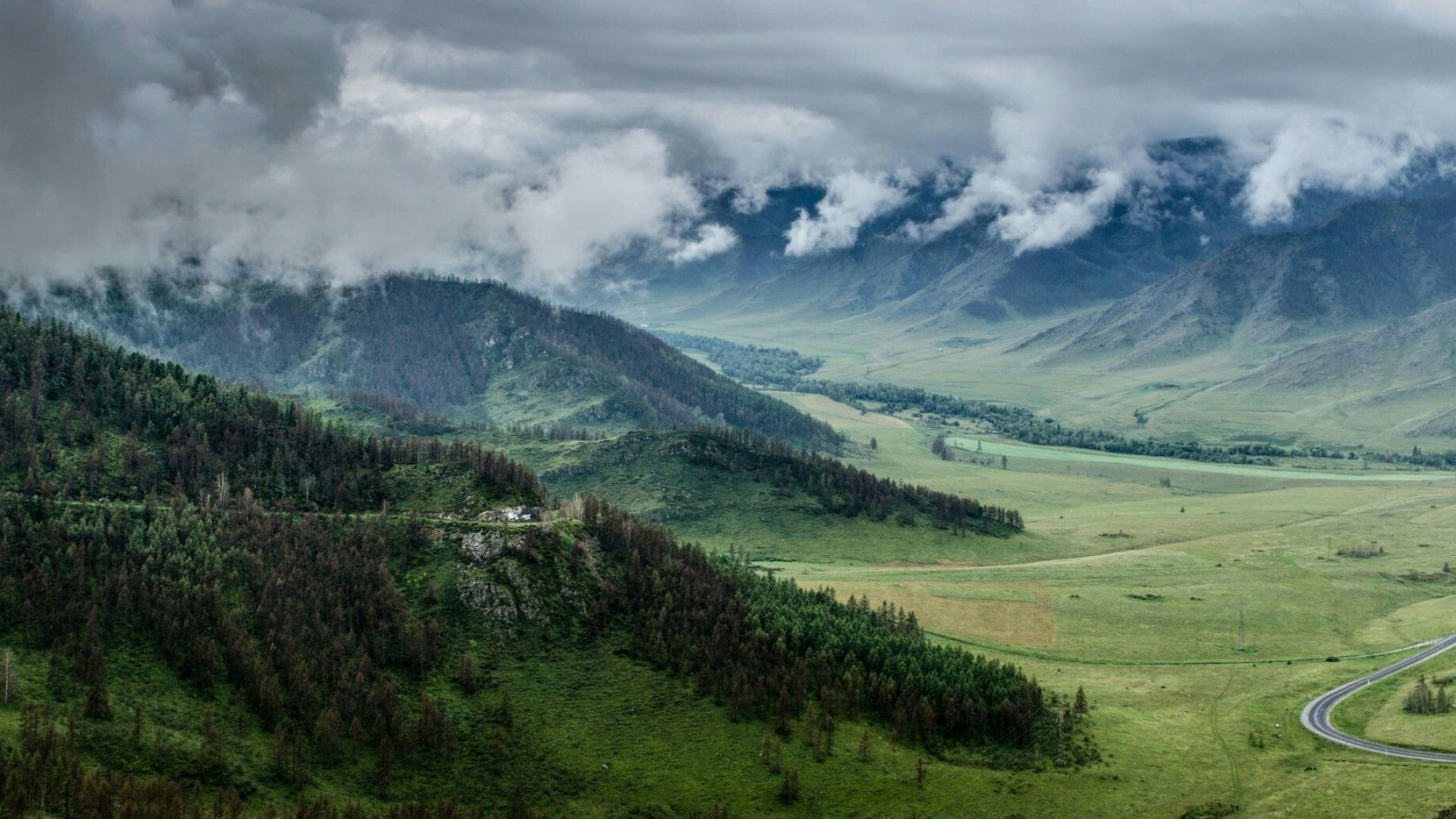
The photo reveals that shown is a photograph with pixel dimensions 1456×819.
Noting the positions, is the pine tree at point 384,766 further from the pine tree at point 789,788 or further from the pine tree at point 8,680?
the pine tree at point 789,788

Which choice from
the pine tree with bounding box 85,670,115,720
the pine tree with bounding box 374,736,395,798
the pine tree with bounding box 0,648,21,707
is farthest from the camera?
the pine tree with bounding box 374,736,395,798

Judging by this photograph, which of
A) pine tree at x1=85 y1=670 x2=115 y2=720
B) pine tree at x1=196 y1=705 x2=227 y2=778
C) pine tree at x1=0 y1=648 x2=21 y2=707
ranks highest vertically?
pine tree at x1=0 y1=648 x2=21 y2=707

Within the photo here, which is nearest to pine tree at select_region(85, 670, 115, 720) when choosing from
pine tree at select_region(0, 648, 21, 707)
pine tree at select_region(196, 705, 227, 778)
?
pine tree at select_region(0, 648, 21, 707)

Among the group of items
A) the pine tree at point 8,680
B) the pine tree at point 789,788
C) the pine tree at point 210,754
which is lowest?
the pine tree at point 789,788

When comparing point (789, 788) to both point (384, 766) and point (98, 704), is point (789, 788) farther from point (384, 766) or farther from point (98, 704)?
point (98, 704)

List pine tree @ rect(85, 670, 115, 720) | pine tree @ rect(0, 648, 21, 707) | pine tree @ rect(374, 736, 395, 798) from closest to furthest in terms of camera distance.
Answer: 1. pine tree @ rect(0, 648, 21, 707)
2. pine tree @ rect(85, 670, 115, 720)
3. pine tree @ rect(374, 736, 395, 798)

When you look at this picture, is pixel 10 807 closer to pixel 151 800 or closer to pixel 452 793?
pixel 151 800

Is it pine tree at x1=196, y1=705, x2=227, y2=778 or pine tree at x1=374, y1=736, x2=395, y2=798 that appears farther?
pine tree at x1=374, y1=736, x2=395, y2=798

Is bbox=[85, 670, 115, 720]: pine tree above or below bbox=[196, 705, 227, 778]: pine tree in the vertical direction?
above

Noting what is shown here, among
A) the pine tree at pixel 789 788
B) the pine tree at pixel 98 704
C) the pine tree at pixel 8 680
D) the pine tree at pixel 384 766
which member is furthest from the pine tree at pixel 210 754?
the pine tree at pixel 789 788

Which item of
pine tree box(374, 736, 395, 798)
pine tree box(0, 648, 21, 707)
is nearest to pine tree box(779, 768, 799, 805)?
pine tree box(374, 736, 395, 798)

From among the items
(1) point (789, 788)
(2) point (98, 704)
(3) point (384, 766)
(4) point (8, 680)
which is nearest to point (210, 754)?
(2) point (98, 704)

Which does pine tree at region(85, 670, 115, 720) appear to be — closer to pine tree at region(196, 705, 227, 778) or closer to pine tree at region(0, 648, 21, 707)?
pine tree at region(0, 648, 21, 707)

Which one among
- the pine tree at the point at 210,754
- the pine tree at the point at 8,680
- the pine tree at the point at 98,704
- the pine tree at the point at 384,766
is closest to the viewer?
the pine tree at the point at 210,754
